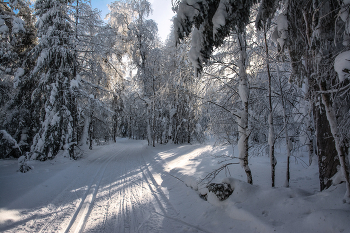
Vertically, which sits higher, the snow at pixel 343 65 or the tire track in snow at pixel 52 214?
the snow at pixel 343 65

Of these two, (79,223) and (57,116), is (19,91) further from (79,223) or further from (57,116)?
(79,223)

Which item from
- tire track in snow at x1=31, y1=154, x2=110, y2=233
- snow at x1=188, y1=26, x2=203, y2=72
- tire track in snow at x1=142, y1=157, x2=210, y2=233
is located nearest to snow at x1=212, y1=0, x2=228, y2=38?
snow at x1=188, y1=26, x2=203, y2=72

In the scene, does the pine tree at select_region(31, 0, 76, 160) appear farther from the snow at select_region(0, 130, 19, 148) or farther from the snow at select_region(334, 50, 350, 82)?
the snow at select_region(334, 50, 350, 82)

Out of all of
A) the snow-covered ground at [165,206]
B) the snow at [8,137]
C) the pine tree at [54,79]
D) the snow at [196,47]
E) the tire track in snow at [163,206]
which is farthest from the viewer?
the pine tree at [54,79]

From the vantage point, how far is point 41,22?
962cm

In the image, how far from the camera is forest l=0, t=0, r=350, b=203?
3.12 m

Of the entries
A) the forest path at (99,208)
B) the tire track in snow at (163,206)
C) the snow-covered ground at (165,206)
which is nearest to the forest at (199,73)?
the snow-covered ground at (165,206)

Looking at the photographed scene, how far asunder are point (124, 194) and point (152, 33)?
16.8 m

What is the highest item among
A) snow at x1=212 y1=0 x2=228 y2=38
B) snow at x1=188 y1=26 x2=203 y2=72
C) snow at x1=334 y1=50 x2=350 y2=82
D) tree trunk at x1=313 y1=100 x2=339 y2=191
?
snow at x1=212 y1=0 x2=228 y2=38

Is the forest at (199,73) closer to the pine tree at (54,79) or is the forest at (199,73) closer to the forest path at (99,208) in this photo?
the pine tree at (54,79)

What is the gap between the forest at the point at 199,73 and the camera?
10.2 ft

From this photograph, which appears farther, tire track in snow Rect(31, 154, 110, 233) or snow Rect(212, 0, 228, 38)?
tire track in snow Rect(31, 154, 110, 233)

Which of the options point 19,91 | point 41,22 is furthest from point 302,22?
point 19,91

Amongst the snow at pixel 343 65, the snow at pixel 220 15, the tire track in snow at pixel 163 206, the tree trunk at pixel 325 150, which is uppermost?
the snow at pixel 220 15
